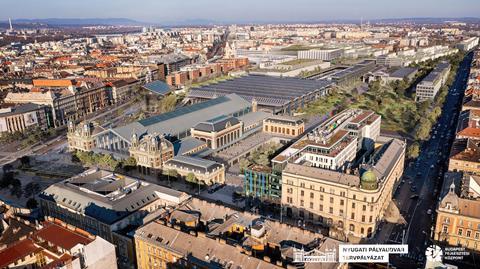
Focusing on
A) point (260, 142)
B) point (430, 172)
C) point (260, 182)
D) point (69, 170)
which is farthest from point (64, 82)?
A: point (430, 172)

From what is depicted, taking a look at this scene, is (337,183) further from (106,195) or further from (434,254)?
(106,195)

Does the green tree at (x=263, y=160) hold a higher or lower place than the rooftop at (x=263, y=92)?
lower

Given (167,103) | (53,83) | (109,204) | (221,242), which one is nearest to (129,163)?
(109,204)

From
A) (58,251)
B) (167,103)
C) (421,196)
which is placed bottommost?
(421,196)

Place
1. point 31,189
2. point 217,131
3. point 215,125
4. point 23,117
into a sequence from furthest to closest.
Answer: point 23,117
point 215,125
point 217,131
point 31,189

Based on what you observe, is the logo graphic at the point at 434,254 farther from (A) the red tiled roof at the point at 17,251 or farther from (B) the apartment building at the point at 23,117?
(B) the apartment building at the point at 23,117

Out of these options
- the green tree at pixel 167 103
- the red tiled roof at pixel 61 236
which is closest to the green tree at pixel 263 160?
the red tiled roof at pixel 61 236

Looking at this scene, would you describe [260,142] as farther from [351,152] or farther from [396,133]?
[396,133]

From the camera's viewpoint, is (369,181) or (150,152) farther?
(150,152)
